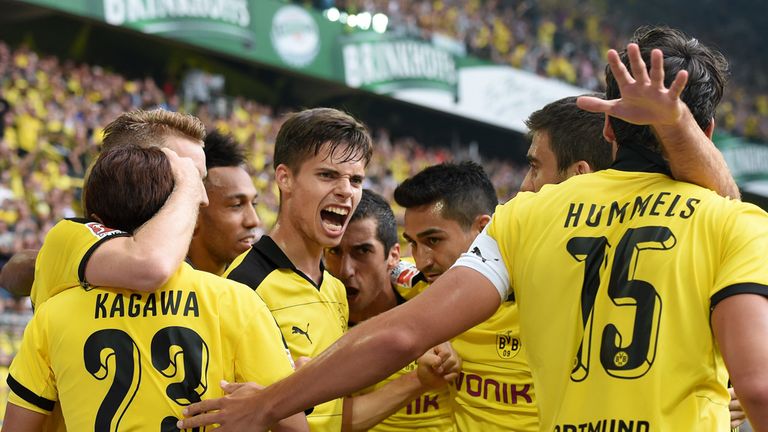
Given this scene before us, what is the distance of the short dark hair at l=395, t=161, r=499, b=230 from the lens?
14.4 ft

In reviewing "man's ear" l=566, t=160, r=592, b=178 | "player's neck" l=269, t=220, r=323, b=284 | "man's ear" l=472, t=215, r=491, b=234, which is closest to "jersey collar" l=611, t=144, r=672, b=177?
"man's ear" l=566, t=160, r=592, b=178

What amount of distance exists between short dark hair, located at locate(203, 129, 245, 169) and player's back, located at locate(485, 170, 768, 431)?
2762mm

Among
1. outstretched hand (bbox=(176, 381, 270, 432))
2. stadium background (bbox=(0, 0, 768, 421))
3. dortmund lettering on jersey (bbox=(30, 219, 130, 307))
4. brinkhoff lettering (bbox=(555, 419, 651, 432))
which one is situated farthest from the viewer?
stadium background (bbox=(0, 0, 768, 421))

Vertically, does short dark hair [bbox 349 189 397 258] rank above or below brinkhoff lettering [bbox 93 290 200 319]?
below

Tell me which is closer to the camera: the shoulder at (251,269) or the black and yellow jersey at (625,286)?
the black and yellow jersey at (625,286)

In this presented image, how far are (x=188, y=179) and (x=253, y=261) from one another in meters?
0.95

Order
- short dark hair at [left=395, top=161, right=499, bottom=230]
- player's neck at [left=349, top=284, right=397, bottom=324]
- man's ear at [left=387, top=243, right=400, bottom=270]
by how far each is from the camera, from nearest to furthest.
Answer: short dark hair at [left=395, top=161, right=499, bottom=230] < player's neck at [left=349, top=284, right=397, bottom=324] < man's ear at [left=387, top=243, right=400, bottom=270]

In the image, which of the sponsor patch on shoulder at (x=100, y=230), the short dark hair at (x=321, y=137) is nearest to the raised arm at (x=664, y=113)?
the sponsor patch on shoulder at (x=100, y=230)

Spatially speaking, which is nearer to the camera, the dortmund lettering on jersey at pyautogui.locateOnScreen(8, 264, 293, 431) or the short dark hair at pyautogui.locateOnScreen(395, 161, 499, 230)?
the dortmund lettering on jersey at pyautogui.locateOnScreen(8, 264, 293, 431)

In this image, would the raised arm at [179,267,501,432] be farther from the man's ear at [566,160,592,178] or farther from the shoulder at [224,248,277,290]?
the shoulder at [224,248,277,290]

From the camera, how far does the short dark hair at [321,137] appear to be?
4062 millimetres

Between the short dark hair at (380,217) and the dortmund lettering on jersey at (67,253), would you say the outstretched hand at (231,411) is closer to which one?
the dortmund lettering on jersey at (67,253)

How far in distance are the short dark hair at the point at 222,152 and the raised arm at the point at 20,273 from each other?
4.57 ft

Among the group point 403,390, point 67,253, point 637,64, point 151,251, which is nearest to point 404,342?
point 151,251
